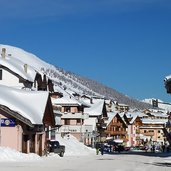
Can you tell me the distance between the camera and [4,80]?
70.4m

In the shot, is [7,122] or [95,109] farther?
[95,109]

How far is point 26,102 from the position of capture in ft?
166

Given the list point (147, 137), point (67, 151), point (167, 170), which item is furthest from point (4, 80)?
point (147, 137)

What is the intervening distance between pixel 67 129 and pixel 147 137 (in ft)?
280

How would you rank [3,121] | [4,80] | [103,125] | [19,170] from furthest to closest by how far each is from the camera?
[103,125] → [4,80] → [3,121] → [19,170]

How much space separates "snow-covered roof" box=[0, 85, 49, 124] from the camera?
47.2 meters

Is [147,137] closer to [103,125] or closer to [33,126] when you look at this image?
[103,125]

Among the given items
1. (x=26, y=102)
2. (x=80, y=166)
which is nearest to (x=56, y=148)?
(x=26, y=102)

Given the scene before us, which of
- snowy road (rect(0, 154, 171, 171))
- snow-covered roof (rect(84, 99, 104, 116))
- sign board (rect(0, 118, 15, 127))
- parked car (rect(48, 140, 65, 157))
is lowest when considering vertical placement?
snowy road (rect(0, 154, 171, 171))

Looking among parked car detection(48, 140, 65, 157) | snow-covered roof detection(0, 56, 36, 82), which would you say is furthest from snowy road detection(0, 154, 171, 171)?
snow-covered roof detection(0, 56, 36, 82)

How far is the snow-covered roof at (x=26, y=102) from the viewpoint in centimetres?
4722

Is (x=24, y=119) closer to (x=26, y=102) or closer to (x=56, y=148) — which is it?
(x=26, y=102)

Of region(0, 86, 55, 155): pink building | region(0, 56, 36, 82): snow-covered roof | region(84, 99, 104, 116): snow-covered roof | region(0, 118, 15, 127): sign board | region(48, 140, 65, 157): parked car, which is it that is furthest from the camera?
region(84, 99, 104, 116): snow-covered roof

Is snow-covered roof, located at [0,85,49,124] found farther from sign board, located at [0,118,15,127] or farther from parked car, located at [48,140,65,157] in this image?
parked car, located at [48,140,65,157]
